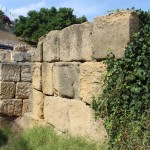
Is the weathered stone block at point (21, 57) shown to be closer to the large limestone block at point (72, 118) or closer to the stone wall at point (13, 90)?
the stone wall at point (13, 90)

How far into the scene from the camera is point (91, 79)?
5301mm

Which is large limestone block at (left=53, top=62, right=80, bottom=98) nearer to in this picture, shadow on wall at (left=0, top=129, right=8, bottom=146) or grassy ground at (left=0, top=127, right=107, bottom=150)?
grassy ground at (left=0, top=127, right=107, bottom=150)

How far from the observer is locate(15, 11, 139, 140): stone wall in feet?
15.6

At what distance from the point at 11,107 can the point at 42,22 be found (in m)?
45.0

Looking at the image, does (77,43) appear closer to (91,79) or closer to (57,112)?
(91,79)

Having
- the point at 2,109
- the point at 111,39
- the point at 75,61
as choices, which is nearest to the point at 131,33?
the point at 111,39

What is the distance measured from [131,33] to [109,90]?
28.6 inches

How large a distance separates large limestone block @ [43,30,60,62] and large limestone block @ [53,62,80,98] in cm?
21

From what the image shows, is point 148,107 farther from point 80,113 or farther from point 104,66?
point 80,113

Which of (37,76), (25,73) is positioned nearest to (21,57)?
(25,73)

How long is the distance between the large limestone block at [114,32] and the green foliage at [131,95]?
100 mm

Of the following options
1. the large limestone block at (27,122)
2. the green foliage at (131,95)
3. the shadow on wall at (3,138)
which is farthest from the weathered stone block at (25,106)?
the green foliage at (131,95)

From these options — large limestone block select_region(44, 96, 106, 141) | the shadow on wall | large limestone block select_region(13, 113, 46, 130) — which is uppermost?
large limestone block select_region(44, 96, 106, 141)

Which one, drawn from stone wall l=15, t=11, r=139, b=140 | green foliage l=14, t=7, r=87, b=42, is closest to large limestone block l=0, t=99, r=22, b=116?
stone wall l=15, t=11, r=139, b=140
